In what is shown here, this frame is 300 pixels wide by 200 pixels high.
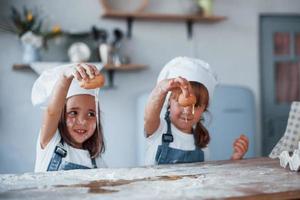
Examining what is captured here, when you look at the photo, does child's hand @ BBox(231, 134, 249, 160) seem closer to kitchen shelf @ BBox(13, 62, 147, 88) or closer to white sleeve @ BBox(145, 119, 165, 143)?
white sleeve @ BBox(145, 119, 165, 143)

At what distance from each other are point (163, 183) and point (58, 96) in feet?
1.59

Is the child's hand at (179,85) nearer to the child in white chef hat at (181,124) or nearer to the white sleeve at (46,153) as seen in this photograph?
the child in white chef hat at (181,124)

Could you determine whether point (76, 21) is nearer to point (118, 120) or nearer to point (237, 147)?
point (118, 120)

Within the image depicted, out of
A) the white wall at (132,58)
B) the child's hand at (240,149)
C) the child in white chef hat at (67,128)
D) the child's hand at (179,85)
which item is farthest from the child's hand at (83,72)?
the white wall at (132,58)

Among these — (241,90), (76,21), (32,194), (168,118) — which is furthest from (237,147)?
(76,21)

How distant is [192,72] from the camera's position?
166 cm

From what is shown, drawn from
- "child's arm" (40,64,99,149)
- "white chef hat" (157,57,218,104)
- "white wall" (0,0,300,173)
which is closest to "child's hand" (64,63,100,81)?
"child's arm" (40,64,99,149)

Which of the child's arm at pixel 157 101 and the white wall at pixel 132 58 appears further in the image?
the white wall at pixel 132 58

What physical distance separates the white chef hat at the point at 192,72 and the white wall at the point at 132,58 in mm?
1332

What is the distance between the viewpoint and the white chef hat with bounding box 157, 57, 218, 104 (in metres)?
1.66

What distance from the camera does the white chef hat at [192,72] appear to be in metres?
1.66

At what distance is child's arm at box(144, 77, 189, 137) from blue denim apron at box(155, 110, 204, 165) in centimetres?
7

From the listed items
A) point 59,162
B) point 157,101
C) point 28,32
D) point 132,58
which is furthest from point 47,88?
point 132,58

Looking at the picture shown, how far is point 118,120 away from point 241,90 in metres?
0.90
